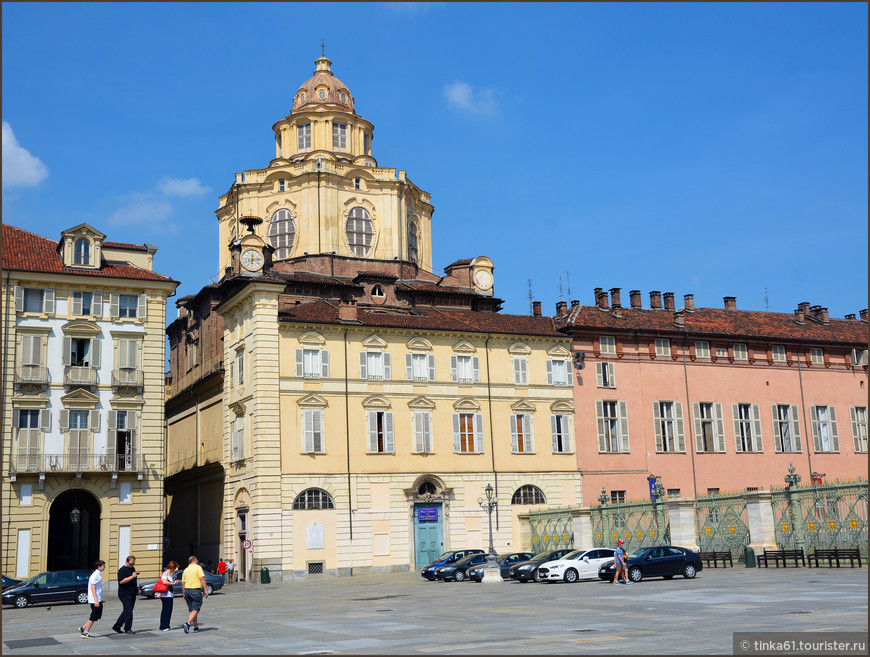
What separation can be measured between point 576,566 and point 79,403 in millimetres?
24519

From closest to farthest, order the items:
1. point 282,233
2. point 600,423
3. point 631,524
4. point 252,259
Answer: point 631,524
point 252,259
point 600,423
point 282,233

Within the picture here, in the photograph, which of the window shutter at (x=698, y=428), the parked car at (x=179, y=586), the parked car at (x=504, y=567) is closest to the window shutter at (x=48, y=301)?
Result: the parked car at (x=179, y=586)

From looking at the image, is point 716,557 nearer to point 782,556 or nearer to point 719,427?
point 782,556

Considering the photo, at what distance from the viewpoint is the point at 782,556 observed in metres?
39.4

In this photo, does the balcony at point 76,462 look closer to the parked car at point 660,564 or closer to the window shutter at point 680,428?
the parked car at point 660,564

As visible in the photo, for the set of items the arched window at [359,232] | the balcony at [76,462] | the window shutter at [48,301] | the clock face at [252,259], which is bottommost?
the balcony at [76,462]

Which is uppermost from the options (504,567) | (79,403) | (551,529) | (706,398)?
(706,398)

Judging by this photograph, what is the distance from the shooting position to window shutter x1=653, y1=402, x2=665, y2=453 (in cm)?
5975

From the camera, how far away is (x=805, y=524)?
40.4 meters

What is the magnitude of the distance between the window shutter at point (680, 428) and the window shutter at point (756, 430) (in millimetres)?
5403

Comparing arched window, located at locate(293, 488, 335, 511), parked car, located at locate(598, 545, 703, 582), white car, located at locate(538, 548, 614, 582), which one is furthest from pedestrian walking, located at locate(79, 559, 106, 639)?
arched window, located at locate(293, 488, 335, 511)

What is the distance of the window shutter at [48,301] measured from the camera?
46.7m

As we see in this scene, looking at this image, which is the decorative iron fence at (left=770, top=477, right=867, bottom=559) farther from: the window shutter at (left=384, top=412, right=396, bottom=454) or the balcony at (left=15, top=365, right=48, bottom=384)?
the balcony at (left=15, top=365, right=48, bottom=384)

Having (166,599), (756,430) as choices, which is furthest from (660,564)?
(756,430)
